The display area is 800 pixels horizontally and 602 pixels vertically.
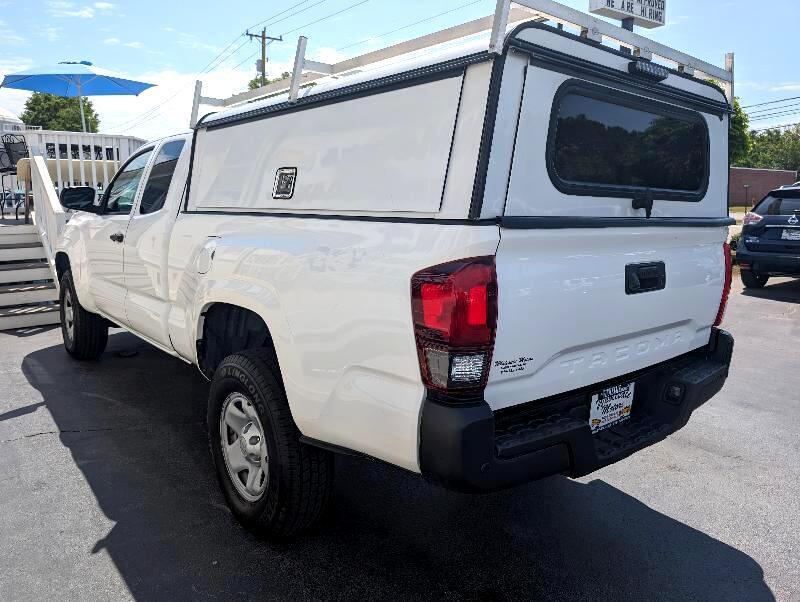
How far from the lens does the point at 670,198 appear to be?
3.12 metres

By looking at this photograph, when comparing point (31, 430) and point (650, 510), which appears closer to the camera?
point (650, 510)

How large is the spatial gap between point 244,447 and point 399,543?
0.85 meters

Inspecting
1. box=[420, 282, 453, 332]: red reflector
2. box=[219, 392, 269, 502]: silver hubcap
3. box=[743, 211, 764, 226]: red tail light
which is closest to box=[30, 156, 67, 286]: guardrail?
box=[219, 392, 269, 502]: silver hubcap

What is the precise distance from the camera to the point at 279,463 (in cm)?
279

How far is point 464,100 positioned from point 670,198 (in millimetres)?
1378

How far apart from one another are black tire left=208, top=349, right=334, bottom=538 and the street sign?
81.7 inches

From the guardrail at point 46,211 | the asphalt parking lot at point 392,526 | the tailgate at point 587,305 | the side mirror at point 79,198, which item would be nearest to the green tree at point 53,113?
the guardrail at point 46,211

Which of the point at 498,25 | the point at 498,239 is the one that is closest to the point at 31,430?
the point at 498,239

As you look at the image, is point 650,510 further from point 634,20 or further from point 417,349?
point 634,20

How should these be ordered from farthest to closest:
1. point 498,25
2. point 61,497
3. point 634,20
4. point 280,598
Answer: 1. point 61,497
2. point 634,20
3. point 280,598
4. point 498,25

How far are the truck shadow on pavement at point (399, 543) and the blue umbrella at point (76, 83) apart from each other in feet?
37.7

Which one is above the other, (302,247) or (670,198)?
(670,198)

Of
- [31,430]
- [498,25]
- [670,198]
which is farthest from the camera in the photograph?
[31,430]

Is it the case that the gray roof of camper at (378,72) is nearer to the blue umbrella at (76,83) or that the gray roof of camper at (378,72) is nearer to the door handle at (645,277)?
the door handle at (645,277)
